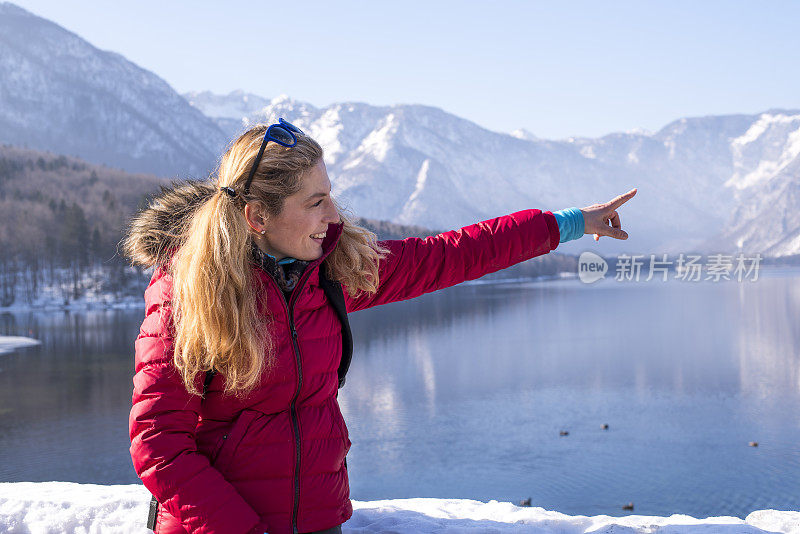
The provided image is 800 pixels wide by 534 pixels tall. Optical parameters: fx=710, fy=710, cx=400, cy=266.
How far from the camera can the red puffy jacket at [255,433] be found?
2.02 m

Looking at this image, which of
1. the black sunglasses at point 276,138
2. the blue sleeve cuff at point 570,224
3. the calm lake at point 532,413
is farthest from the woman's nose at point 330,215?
the calm lake at point 532,413

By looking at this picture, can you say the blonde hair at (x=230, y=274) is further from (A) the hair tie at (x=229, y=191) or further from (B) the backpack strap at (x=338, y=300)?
(B) the backpack strap at (x=338, y=300)

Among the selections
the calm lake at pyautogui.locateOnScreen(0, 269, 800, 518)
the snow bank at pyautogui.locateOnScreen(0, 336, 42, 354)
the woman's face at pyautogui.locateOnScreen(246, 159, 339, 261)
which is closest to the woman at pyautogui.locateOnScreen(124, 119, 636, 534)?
the woman's face at pyautogui.locateOnScreen(246, 159, 339, 261)

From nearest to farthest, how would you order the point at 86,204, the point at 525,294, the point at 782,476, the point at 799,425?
the point at 782,476 < the point at 799,425 < the point at 525,294 < the point at 86,204

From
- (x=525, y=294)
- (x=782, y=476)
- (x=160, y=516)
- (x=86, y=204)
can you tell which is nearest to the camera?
(x=160, y=516)

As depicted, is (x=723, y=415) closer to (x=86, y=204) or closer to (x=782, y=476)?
(x=782, y=476)

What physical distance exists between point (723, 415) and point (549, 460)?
28.7ft

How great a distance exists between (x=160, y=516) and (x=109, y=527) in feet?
6.35

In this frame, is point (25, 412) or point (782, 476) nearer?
point (782, 476)

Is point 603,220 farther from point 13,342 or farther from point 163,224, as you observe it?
point 13,342

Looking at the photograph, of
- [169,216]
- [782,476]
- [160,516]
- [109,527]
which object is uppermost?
[169,216]

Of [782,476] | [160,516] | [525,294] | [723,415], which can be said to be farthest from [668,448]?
[525,294]

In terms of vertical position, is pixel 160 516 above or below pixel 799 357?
above

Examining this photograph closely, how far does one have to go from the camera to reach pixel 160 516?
2.15 metres
